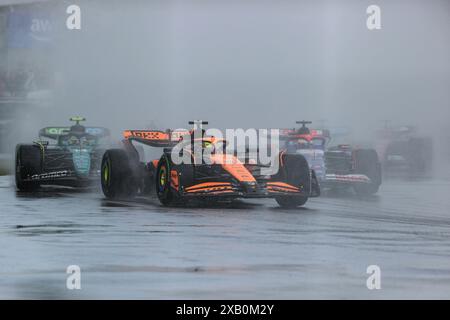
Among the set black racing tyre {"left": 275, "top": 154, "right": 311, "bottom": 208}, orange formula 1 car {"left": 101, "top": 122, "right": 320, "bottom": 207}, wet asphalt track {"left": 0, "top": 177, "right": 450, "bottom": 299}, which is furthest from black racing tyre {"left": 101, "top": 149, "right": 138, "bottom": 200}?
black racing tyre {"left": 275, "top": 154, "right": 311, "bottom": 208}

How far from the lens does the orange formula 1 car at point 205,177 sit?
17328 mm

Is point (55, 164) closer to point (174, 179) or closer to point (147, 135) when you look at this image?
point (147, 135)

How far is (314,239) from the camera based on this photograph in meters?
13.1

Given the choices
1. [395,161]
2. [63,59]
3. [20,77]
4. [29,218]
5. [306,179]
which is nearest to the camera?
[29,218]

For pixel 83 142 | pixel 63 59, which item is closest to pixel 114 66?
pixel 63 59

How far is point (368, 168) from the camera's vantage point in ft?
74.8

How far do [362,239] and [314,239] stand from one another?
56 cm

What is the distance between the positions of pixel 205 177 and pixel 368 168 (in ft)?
19.6

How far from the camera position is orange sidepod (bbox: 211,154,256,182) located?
57.0 feet

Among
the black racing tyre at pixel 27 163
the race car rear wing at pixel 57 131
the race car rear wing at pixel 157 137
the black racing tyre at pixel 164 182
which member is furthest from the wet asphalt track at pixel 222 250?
the race car rear wing at pixel 57 131

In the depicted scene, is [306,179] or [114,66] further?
[114,66]

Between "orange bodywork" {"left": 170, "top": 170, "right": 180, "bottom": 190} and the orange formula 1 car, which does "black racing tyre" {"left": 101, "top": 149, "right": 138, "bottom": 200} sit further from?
"orange bodywork" {"left": 170, "top": 170, "right": 180, "bottom": 190}

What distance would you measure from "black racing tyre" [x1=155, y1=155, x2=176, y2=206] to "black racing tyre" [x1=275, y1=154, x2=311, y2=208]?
5.55 feet
